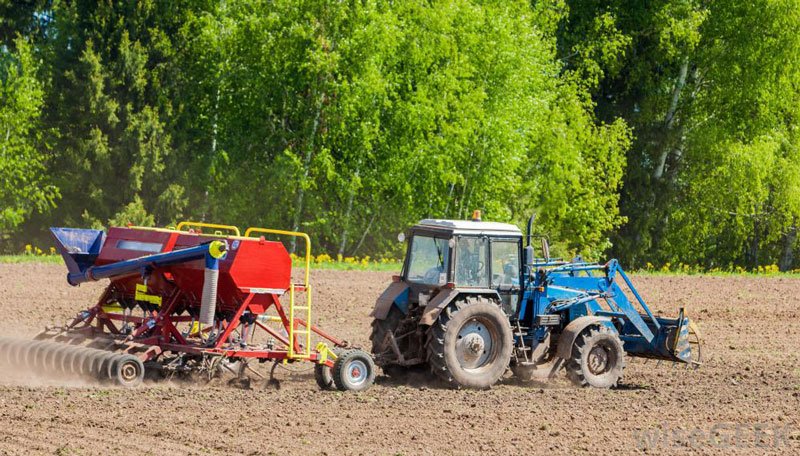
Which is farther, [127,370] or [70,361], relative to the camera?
[70,361]

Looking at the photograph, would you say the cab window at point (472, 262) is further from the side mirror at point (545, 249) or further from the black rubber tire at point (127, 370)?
the black rubber tire at point (127, 370)

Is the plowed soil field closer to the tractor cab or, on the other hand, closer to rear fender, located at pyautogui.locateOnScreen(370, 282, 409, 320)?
rear fender, located at pyautogui.locateOnScreen(370, 282, 409, 320)

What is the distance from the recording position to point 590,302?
50.5 feet

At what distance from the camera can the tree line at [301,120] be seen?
103 feet

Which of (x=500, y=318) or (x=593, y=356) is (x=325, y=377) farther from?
(x=593, y=356)

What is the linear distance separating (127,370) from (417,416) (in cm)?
310

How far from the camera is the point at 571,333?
1448 cm

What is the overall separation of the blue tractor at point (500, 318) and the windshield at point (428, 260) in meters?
0.01

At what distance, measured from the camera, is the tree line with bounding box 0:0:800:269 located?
31.5m

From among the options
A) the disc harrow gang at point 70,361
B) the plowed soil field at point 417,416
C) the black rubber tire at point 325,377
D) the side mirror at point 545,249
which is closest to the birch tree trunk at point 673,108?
the plowed soil field at point 417,416

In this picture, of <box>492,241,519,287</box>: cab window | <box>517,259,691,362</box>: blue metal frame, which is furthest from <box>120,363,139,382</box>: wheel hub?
<box>517,259,691,362</box>: blue metal frame

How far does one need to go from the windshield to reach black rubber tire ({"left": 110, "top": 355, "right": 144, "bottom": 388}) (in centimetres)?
364

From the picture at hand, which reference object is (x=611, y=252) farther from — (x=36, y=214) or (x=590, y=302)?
(x=590, y=302)

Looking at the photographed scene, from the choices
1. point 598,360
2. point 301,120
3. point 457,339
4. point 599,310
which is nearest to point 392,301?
point 457,339
